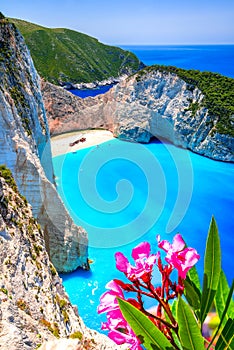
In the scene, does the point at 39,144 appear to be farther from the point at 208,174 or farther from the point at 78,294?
the point at 208,174

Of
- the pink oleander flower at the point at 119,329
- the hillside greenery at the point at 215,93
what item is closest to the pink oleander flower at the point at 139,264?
the pink oleander flower at the point at 119,329

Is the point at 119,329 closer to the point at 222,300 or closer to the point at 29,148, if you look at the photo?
the point at 222,300

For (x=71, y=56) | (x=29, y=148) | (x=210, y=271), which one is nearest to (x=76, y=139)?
(x=29, y=148)

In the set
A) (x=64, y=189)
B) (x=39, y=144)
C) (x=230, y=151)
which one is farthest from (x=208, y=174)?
(x=39, y=144)

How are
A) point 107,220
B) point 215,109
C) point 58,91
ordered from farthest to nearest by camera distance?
point 58,91 → point 215,109 → point 107,220

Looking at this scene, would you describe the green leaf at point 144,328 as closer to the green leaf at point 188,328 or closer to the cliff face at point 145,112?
the green leaf at point 188,328

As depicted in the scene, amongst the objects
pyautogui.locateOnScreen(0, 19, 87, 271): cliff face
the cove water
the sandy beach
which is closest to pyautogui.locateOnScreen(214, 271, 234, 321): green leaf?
pyautogui.locateOnScreen(0, 19, 87, 271): cliff face
